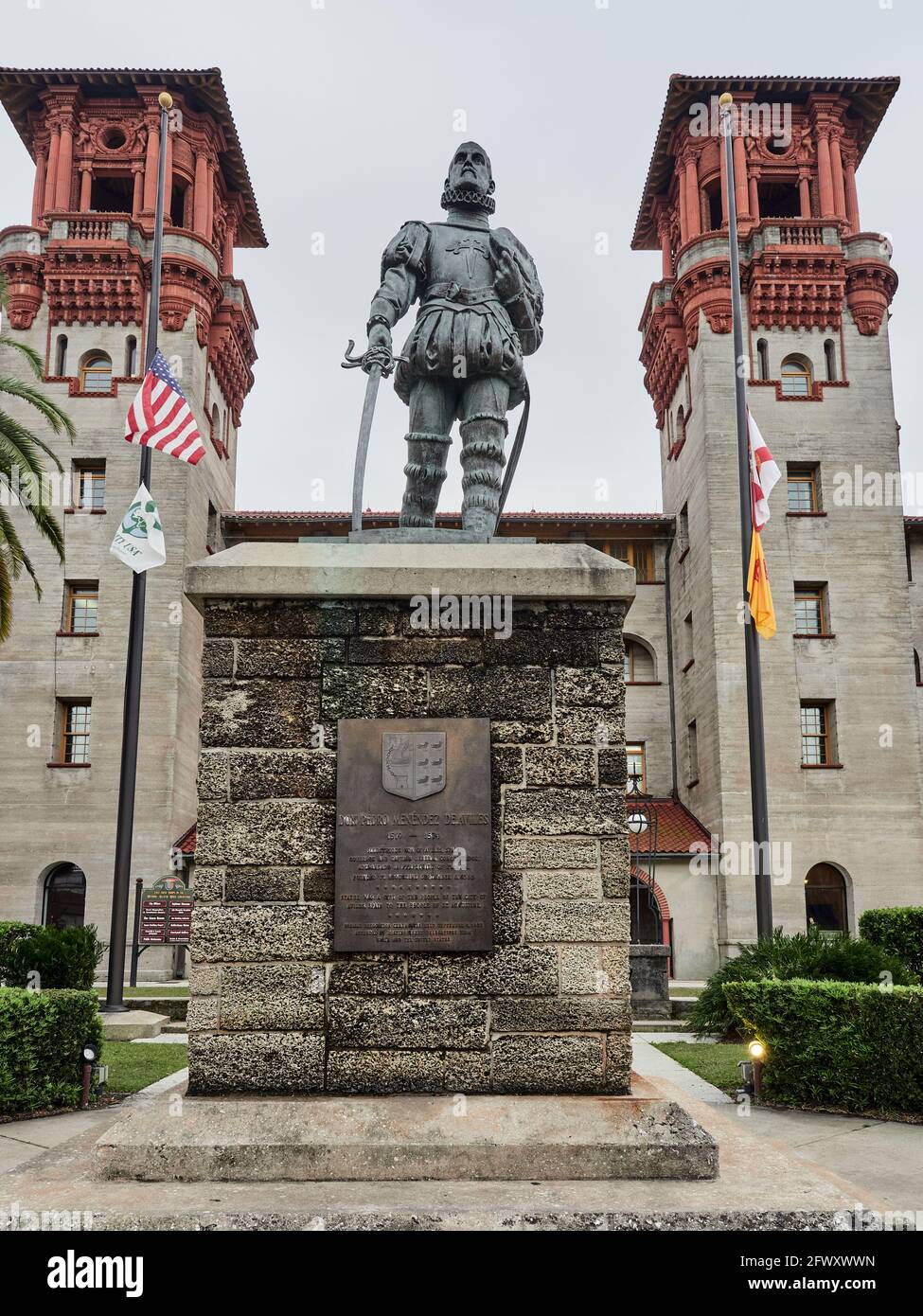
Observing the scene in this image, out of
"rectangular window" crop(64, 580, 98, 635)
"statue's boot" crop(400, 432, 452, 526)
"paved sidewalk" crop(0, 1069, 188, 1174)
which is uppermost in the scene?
"rectangular window" crop(64, 580, 98, 635)

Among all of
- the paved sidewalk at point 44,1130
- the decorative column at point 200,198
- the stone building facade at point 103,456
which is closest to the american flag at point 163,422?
the paved sidewalk at point 44,1130

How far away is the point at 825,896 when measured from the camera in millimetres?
28406

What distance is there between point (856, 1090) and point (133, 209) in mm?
30836

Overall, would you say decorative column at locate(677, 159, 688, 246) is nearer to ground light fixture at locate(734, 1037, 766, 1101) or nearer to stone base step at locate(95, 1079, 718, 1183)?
ground light fixture at locate(734, 1037, 766, 1101)

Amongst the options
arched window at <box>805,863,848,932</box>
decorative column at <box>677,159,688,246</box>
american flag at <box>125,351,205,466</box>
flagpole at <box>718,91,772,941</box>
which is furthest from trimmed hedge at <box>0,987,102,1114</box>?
decorative column at <box>677,159,688,246</box>

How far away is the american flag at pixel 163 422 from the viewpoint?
1545 cm

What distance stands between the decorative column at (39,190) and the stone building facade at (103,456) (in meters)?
0.06

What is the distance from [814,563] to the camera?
29.9m

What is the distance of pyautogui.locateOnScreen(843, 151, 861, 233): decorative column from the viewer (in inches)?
1280

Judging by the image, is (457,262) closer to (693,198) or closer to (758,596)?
(758,596)

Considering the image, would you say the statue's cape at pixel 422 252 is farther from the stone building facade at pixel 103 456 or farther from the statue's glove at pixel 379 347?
the stone building facade at pixel 103 456

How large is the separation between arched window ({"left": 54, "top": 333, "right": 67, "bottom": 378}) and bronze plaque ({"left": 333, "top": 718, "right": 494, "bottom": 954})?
2834 cm

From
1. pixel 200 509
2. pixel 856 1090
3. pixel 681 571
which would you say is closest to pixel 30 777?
pixel 200 509

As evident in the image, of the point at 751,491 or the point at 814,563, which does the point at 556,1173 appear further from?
the point at 814,563
